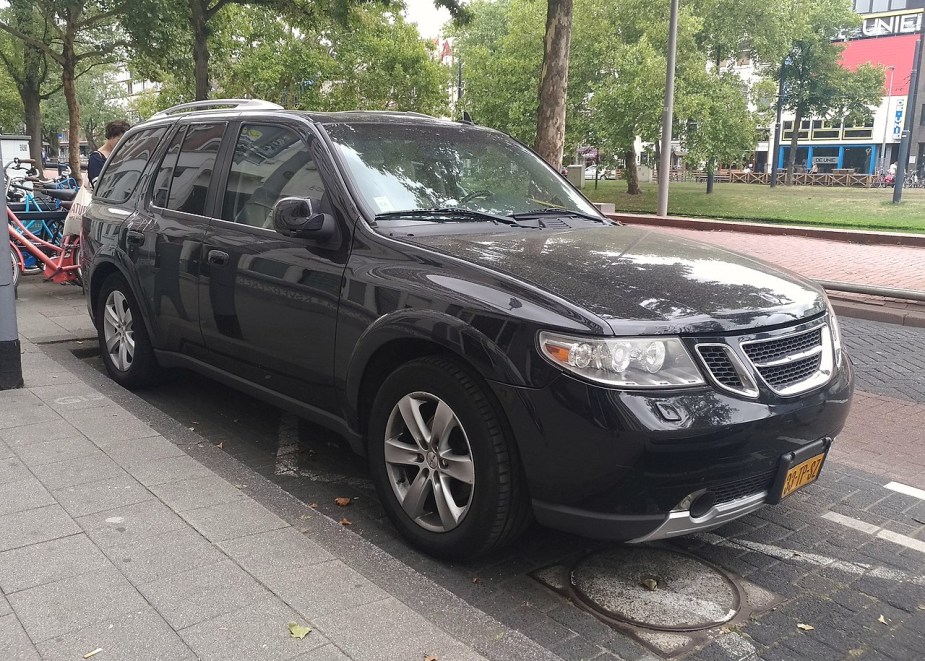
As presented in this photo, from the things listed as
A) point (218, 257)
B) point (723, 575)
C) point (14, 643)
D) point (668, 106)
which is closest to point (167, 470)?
point (218, 257)

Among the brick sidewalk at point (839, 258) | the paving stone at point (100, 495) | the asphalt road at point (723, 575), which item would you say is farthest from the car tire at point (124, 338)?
the brick sidewalk at point (839, 258)

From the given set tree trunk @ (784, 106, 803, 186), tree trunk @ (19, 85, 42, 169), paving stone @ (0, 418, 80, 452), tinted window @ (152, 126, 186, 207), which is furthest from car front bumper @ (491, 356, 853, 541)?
tree trunk @ (784, 106, 803, 186)

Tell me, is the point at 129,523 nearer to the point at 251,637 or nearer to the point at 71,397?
the point at 251,637

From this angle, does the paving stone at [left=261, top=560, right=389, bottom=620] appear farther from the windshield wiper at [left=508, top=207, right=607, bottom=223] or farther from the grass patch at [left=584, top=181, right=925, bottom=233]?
the grass patch at [left=584, top=181, right=925, bottom=233]

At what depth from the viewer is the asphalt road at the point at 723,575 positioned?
2.84 meters

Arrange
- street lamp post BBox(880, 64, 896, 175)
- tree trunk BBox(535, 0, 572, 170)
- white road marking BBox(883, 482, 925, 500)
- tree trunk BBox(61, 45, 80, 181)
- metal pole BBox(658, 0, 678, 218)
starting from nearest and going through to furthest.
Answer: white road marking BBox(883, 482, 925, 500) → tree trunk BBox(535, 0, 572, 170) → metal pole BBox(658, 0, 678, 218) → tree trunk BBox(61, 45, 80, 181) → street lamp post BBox(880, 64, 896, 175)

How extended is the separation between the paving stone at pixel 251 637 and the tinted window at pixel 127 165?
3704 millimetres

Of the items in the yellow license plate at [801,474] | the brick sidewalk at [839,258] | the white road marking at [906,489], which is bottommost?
the white road marking at [906,489]

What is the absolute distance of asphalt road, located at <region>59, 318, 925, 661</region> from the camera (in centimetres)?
284

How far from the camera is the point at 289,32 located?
32.3 metres

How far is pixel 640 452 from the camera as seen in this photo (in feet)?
8.87

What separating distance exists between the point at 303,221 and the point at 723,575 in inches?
91.1

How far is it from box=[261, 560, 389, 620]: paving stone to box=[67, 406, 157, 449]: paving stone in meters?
1.74

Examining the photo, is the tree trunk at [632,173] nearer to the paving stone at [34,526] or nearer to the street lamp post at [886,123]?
the street lamp post at [886,123]
